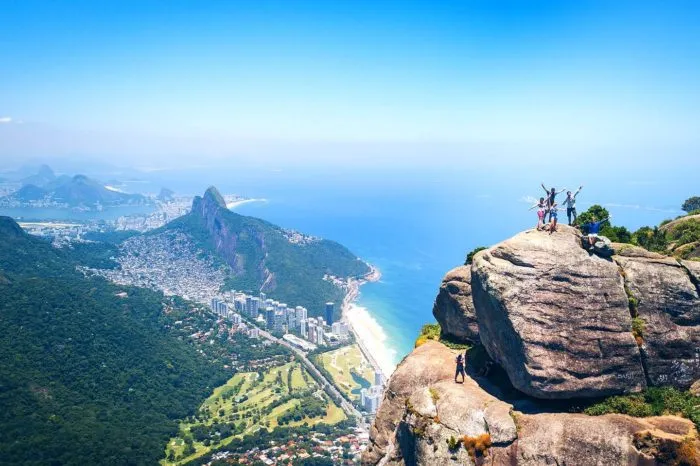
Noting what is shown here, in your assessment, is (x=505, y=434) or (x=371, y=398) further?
(x=371, y=398)

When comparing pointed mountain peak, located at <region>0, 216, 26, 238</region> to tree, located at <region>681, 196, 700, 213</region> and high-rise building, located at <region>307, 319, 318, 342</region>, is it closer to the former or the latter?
high-rise building, located at <region>307, 319, 318, 342</region>

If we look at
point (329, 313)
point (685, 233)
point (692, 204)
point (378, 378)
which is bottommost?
point (329, 313)

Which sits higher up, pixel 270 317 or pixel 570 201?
pixel 570 201

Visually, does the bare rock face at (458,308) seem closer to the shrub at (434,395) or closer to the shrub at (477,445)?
the shrub at (434,395)

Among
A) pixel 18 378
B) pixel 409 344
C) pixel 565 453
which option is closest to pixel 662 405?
pixel 565 453

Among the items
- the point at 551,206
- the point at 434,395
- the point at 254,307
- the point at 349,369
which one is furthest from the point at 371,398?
the point at 551,206

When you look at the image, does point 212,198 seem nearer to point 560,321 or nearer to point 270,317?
point 270,317

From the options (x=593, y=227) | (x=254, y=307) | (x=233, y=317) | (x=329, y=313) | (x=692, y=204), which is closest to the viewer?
(x=593, y=227)
